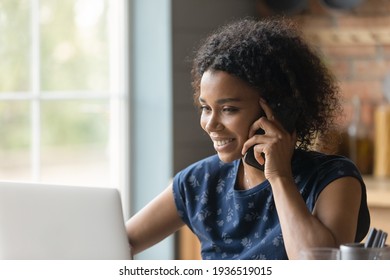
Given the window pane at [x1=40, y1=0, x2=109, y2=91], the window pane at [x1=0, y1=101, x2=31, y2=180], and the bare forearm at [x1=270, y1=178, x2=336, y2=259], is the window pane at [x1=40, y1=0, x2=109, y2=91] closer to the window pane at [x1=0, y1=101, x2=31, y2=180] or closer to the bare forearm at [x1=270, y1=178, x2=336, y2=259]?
the window pane at [x1=0, y1=101, x2=31, y2=180]

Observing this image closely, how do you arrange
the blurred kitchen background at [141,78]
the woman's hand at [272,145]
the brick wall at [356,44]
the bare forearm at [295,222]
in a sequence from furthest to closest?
the brick wall at [356,44], the blurred kitchen background at [141,78], the woman's hand at [272,145], the bare forearm at [295,222]

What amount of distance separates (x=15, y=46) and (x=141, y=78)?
61cm

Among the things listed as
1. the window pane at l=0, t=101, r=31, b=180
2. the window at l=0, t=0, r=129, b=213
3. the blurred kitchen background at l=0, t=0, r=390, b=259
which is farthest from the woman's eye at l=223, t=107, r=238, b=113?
the window pane at l=0, t=101, r=31, b=180

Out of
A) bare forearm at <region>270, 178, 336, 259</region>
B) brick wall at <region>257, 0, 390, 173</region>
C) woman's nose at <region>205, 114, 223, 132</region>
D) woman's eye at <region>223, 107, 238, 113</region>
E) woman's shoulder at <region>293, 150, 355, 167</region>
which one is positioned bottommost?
bare forearm at <region>270, 178, 336, 259</region>

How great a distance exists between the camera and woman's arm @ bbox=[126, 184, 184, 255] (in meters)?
2.20

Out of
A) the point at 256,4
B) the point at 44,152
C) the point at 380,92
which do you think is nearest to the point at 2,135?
the point at 44,152

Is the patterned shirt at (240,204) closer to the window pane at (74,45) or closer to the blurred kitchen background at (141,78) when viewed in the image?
the blurred kitchen background at (141,78)

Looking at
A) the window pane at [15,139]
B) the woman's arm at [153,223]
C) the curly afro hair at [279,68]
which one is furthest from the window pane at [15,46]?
the curly afro hair at [279,68]

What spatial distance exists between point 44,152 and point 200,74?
96.8 inches

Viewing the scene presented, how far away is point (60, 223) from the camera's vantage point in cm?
193

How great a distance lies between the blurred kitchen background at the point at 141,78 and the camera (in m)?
4.00

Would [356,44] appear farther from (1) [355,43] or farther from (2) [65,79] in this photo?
(2) [65,79]

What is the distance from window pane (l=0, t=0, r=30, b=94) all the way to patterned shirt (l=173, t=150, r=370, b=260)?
202cm

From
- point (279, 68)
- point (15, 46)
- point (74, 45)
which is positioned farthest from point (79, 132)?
point (279, 68)
